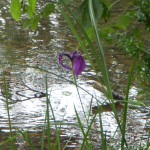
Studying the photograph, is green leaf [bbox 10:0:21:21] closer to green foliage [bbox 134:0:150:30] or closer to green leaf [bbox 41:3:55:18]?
green leaf [bbox 41:3:55:18]

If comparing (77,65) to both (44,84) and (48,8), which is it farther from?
(44,84)

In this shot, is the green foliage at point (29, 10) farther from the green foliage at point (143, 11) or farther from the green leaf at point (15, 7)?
the green foliage at point (143, 11)

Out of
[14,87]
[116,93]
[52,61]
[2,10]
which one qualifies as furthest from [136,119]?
[2,10]

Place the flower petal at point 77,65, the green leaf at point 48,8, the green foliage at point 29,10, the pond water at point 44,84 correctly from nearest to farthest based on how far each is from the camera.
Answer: the flower petal at point 77,65, the green foliage at point 29,10, the green leaf at point 48,8, the pond water at point 44,84

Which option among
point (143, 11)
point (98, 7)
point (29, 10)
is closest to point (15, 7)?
point (29, 10)

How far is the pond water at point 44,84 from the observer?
11.5 feet

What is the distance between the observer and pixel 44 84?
14.4ft

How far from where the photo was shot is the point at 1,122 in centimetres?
362

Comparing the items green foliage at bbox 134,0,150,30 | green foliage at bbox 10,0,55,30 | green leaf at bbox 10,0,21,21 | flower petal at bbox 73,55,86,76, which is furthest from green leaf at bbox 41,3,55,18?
flower petal at bbox 73,55,86,76

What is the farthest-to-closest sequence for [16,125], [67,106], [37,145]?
1. [67,106]
2. [16,125]
3. [37,145]

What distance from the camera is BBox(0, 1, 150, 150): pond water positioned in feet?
11.5

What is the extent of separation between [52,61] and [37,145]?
1.68m

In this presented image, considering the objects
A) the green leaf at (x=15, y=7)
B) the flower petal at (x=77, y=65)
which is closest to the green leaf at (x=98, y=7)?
the flower petal at (x=77, y=65)

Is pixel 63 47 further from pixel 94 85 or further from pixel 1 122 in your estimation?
pixel 1 122
